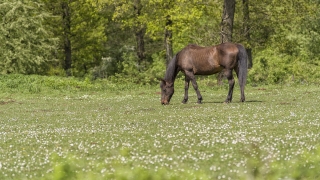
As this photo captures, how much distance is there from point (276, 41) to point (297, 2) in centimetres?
731

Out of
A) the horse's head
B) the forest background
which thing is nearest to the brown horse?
the horse's head

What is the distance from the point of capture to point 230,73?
24703 mm

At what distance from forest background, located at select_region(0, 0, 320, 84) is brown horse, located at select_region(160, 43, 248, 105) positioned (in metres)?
13.9

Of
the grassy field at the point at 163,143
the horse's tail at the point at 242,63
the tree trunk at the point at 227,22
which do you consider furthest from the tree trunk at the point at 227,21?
the horse's tail at the point at 242,63

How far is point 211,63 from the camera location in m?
25.1

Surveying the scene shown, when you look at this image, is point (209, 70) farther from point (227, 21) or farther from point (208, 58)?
point (227, 21)

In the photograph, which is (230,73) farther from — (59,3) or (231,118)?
(59,3)

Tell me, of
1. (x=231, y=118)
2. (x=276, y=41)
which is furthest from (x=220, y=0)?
(x=231, y=118)

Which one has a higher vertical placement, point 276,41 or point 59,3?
point 59,3

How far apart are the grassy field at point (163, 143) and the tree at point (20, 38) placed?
24935 mm

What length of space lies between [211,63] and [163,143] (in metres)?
13.0

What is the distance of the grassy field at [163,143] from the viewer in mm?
6143

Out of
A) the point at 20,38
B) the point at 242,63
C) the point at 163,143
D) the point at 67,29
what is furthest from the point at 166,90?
the point at 67,29

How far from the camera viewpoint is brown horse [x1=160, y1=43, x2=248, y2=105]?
24.1 metres
